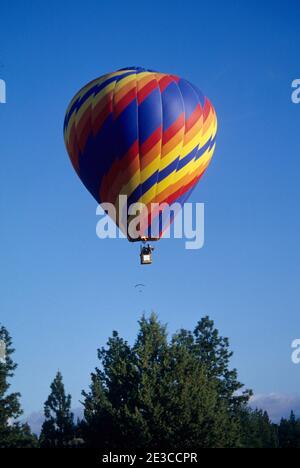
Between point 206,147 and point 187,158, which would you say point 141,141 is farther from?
point 206,147

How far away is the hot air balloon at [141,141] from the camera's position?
3556cm

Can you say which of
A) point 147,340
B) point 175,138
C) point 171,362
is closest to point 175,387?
point 171,362

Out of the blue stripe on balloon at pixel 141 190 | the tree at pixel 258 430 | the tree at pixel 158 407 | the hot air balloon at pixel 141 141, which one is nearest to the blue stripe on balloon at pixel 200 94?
the hot air balloon at pixel 141 141

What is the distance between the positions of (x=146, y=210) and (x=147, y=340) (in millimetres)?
14165

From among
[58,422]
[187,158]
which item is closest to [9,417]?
[58,422]

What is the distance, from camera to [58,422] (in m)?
52.6

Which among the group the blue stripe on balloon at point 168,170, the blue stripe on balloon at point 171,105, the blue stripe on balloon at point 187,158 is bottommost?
the blue stripe on balloon at point 168,170

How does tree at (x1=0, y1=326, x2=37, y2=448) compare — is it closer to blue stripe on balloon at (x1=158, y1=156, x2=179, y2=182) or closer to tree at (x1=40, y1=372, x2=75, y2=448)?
tree at (x1=40, y1=372, x2=75, y2=448)

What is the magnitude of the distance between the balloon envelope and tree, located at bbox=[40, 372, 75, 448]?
68.1 feet

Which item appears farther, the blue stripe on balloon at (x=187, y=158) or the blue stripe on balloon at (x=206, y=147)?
the blue stripe on balloon at (x=206, y=147)

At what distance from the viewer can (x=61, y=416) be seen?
53.9m

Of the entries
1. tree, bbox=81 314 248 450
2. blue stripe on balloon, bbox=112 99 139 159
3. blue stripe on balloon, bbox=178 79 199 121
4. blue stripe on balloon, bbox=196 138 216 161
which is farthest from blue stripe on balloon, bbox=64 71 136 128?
tree, bbox=81 314 248 450

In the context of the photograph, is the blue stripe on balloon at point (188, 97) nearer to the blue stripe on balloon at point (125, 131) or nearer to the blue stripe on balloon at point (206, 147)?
the blue stripe on balloon at point (206, 147)
